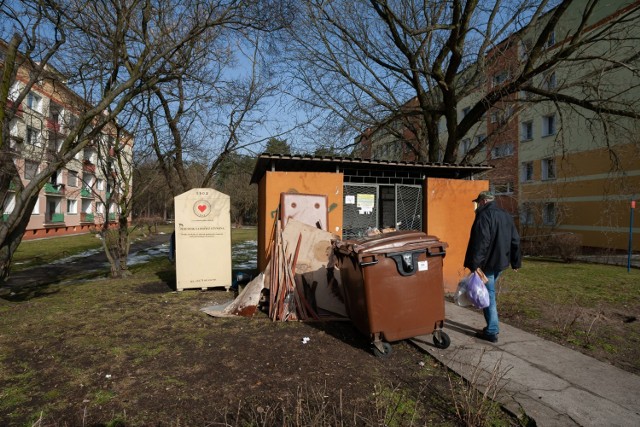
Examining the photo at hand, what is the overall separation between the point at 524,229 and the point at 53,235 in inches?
1287

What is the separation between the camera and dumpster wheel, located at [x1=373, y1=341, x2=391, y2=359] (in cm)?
405

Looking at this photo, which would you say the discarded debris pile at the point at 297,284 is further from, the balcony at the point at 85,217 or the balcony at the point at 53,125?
the balcony at the point at 85,217

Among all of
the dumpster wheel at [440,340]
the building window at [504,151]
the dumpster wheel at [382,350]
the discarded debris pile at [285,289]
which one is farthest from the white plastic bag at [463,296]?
the building window at [504,151]

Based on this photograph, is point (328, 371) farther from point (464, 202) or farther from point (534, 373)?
point (464, 202)

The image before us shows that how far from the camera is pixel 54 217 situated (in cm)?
2998

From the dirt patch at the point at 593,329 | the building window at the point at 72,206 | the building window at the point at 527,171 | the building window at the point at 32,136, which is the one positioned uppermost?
the building window at the point at 527,171

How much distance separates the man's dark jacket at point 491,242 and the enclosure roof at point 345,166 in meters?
3.23

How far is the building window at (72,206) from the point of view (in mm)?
33312

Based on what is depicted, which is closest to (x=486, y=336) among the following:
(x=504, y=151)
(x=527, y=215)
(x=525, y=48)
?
(x=525, y=48)

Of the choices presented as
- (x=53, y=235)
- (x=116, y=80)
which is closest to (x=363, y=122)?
(x=116, y=80)

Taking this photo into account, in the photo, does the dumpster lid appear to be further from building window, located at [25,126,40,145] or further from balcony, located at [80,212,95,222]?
balcony, located at [80,212,95,222]

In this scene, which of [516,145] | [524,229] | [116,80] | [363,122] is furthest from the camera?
[516,145]

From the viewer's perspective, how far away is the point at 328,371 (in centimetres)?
373

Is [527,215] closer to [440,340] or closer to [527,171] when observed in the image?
[527,171]
